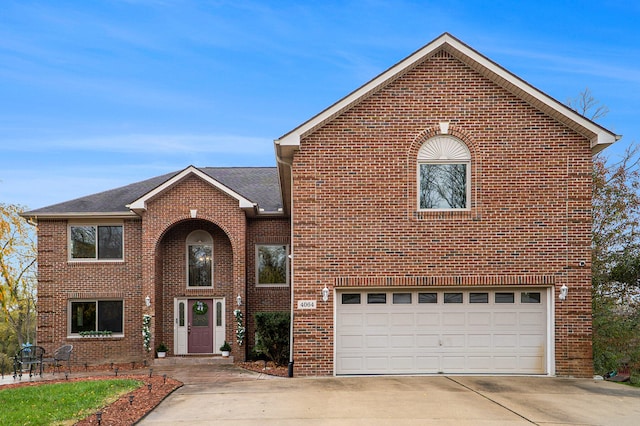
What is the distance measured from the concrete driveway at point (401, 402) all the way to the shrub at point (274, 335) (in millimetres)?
2384

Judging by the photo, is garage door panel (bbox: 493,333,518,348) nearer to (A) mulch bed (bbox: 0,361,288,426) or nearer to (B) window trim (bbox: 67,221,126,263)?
(A) mulch bed (bbox: 0,361,288,426)

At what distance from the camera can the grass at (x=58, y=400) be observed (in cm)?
921

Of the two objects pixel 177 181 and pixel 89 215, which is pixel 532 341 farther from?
pixel 89 215

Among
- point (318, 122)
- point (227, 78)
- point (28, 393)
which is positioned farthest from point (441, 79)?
point (227, 78)

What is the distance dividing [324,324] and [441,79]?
6850mm

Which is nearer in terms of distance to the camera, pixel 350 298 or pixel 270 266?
pixel 350 298

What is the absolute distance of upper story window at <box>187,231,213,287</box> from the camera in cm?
1936

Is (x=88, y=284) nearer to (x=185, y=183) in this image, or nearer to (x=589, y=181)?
(x=185, y=183)

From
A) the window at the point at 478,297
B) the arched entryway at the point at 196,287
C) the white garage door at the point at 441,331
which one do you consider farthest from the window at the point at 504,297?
the arched entryway at the point at 196,287

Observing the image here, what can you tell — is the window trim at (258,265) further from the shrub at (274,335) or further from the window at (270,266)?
the shrub at (274,335)

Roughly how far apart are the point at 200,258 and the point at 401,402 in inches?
437

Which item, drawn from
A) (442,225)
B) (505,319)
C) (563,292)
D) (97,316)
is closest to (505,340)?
(505,319)

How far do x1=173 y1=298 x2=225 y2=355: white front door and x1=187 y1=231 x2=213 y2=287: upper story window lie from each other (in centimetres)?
80

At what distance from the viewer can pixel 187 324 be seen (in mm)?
19219
